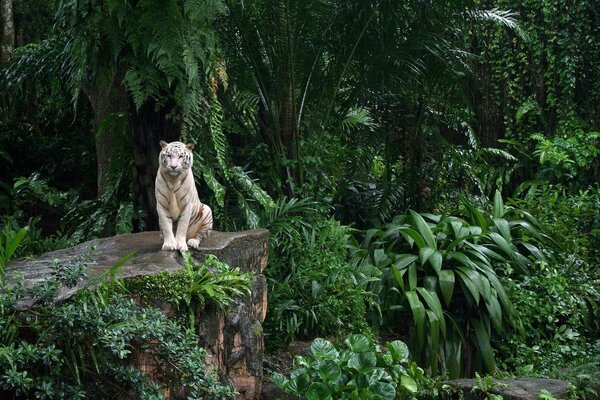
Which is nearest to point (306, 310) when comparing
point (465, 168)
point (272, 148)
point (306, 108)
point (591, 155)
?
point (272, 148)

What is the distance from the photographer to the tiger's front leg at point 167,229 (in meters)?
5.86

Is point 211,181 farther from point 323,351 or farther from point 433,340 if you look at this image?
point 433,340

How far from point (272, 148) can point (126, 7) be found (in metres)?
2.38

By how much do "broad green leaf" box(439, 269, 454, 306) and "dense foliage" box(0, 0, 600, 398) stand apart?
19 mm

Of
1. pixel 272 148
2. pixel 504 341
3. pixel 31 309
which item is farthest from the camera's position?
pixel 272 148

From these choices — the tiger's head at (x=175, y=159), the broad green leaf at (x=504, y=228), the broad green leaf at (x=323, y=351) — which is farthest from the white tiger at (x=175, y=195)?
the broad green leaf at (x=504, y=228)

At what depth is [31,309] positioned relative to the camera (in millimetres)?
4871

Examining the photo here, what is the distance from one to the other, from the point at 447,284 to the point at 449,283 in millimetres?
21

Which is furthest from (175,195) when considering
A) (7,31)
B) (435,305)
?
(7,31)

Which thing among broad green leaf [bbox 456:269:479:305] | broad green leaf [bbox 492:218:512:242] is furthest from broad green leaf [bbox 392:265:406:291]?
broad green leaf [bbox 492:218:512:242]

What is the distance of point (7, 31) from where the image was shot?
37.8 ft

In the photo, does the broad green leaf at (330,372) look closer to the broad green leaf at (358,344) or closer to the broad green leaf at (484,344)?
the broad green leaf at (358,344)

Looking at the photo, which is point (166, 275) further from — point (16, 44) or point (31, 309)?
point (16, 44)

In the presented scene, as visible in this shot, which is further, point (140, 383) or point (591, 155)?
point (591, 155)
